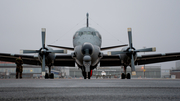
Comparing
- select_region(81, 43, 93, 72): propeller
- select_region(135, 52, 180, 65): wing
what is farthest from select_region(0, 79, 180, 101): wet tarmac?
select_region(135, 52, 180, 65): wing

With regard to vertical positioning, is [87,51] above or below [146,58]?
above

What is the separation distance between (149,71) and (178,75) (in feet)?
35.8

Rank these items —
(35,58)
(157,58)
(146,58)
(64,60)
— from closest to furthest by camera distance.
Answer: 1. (35,58)
2. (146,58)
3. (64,60)
4. (157,58)

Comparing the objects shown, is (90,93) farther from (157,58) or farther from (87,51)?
(157,58)

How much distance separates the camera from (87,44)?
51.0 feet

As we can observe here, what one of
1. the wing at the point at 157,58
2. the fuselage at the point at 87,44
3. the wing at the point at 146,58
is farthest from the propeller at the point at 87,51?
the wing at the point at 157,58

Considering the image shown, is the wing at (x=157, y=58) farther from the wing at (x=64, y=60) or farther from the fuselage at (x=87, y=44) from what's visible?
the wing at (x=64, y=60)

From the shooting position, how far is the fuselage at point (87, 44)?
15570 millimetres

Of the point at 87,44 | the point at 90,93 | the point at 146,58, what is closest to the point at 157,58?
the point at 146,58

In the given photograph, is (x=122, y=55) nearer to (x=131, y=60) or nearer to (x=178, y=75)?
(x=131, y=60)

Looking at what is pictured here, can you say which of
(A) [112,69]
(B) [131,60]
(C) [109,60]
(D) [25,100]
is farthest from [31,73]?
(D) [25,100]

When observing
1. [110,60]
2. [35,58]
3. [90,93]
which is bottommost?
[90,93]

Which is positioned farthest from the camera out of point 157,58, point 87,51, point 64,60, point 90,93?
point 157,58

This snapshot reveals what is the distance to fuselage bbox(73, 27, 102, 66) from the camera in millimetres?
15570
